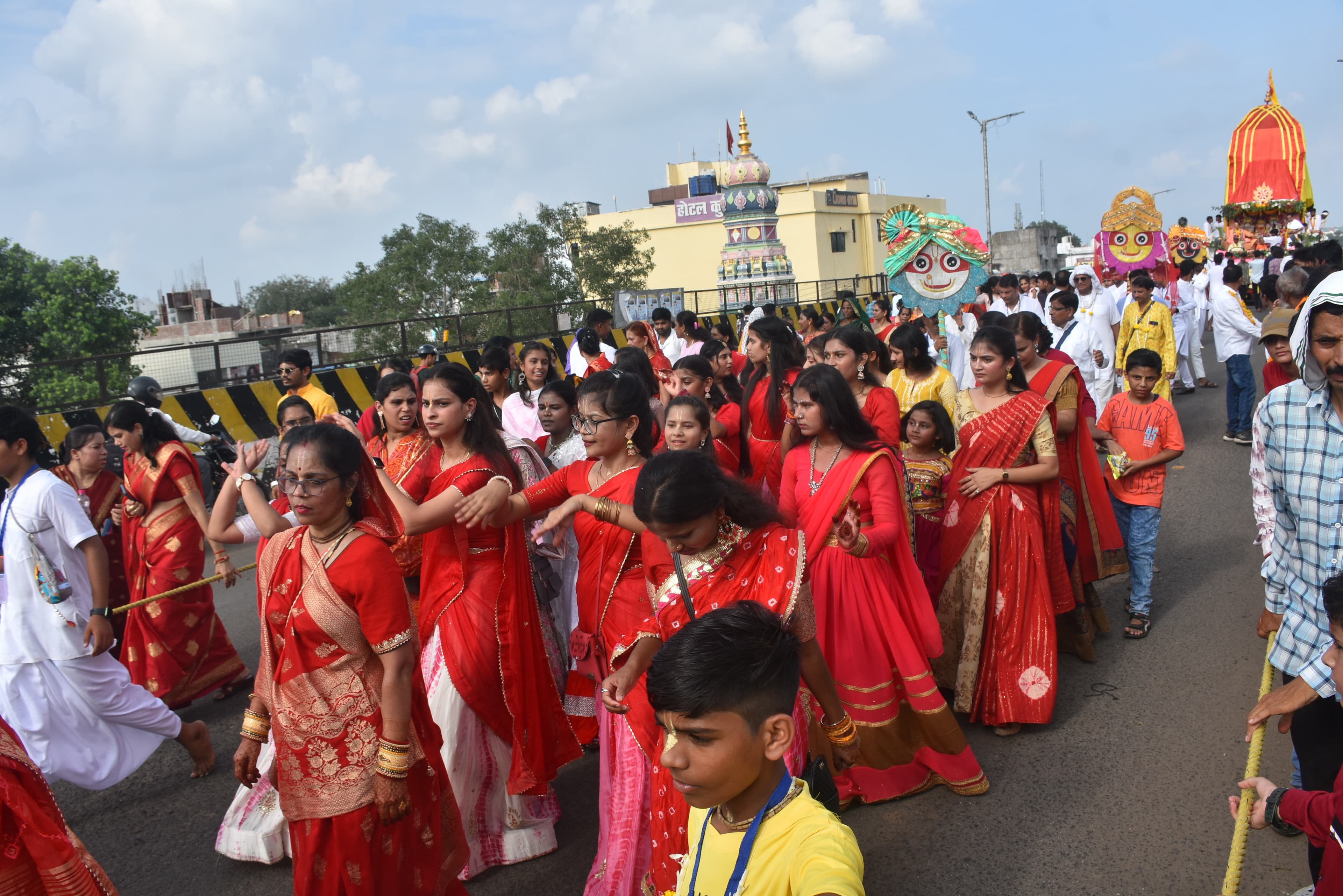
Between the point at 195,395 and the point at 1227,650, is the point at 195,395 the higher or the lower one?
the higher one

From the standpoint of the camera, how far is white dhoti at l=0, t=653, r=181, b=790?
12.4 ft

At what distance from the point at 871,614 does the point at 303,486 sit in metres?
2.01

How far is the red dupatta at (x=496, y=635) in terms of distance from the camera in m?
3.32

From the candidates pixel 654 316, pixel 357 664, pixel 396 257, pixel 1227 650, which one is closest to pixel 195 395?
pixel 654 316

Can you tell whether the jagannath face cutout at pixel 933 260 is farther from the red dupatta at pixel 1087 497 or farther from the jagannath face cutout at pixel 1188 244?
the jagannath face cutout at pixel 1188 244

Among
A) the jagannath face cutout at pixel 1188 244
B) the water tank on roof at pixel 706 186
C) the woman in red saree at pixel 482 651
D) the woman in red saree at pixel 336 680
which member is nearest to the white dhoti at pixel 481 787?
the woman in red saree at pixel 482 651

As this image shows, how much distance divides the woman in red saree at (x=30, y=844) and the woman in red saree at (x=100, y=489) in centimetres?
271

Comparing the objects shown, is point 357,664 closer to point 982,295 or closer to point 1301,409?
point 1301,409

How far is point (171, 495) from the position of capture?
198 inches

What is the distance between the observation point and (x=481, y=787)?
336cm

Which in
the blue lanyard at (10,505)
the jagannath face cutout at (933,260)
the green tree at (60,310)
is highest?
the green tree at (60,310)

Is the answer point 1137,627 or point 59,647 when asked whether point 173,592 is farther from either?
point 1137,627

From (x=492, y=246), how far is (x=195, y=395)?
829 inches

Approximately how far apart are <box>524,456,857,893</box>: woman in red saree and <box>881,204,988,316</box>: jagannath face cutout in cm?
535
